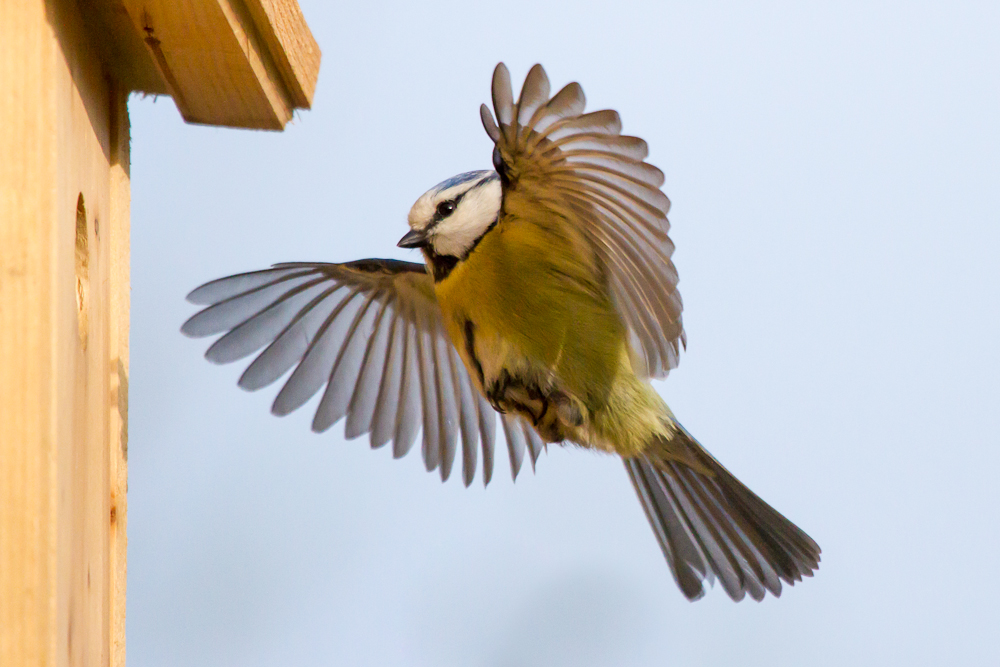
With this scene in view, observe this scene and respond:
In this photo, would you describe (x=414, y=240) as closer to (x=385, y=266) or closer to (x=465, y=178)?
(x=465, y=178)

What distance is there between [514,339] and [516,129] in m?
0.40

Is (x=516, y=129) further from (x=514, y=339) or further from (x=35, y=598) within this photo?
(x=35, y=598)

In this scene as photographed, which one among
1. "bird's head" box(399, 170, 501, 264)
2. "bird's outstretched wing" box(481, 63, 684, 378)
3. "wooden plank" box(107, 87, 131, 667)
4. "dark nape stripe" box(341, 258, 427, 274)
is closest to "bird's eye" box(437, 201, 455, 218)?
"bird's head" box(399, 170, 501, 264)

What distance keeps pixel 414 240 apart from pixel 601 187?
30 centimetres

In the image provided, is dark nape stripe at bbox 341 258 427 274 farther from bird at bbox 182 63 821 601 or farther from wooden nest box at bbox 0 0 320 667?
wooden nest box at bbox 0 0 320 667

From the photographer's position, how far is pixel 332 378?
6.22ft

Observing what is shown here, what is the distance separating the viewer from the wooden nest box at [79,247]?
850mm

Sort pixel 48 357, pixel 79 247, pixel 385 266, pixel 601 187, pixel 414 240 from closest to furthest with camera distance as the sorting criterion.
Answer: pixel 48 357 → pixel 79 247 → pixel 601 187 → pixel 414 240 → pixel 385 266

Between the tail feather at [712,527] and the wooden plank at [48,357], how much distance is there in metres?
0.98

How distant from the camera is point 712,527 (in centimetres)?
189

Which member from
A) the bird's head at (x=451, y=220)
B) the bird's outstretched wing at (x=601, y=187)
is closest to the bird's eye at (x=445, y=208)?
the bird's head at (x=451, y=220)

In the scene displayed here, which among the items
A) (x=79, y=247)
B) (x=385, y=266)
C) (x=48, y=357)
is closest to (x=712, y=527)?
(x=385, y=266)

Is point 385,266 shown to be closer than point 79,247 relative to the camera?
No

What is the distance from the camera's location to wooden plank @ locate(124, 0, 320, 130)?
1.09m
